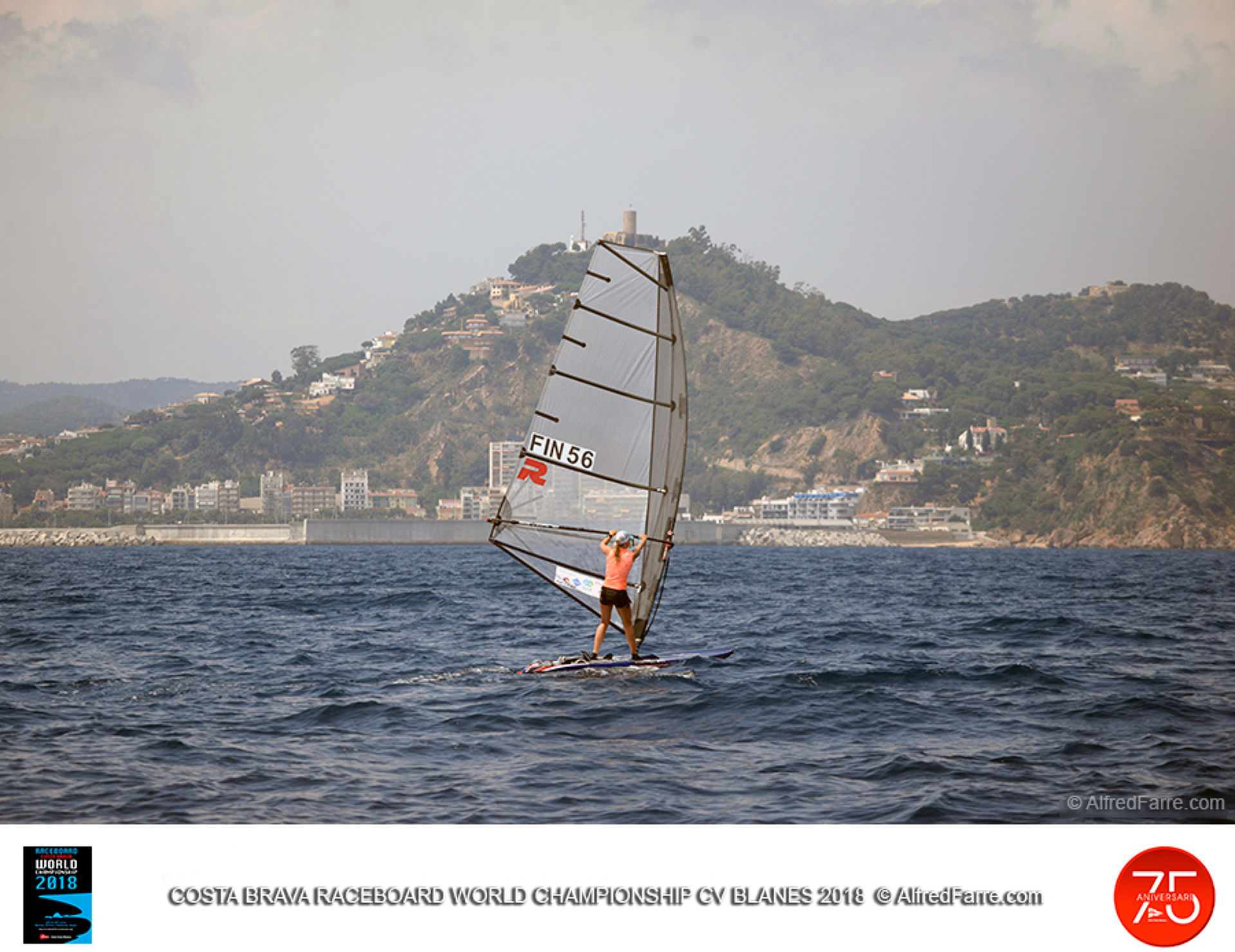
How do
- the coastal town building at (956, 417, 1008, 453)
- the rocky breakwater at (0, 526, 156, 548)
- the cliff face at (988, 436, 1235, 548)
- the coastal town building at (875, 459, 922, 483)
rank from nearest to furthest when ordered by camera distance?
1. the cliff face at (988, 436, 1235, 548)
2. the rocky breakwater at (0, 526, 156, 548)
3. the coastal town building at (875, 459, 922, 483)
4. the coastal town building at (956, 417, 1008, 453)

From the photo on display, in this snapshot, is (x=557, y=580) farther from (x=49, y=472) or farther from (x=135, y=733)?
Result: (x=49, y=472)

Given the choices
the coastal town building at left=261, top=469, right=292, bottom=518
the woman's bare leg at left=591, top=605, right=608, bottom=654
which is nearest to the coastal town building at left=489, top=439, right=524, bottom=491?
the coastal town building at left=261, top=469, right=292, bottom=518

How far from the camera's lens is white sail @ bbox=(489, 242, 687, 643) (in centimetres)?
1347

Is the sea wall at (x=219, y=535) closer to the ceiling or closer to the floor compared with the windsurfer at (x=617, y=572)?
closer to the floor

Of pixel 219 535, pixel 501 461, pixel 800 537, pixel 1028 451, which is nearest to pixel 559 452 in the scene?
pixel 219 535

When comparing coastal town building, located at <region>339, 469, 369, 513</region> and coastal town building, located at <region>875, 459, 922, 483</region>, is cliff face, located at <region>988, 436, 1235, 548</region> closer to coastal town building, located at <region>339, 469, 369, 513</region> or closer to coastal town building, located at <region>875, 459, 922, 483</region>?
coastal town building, located at <region>875, 459, 922, 483</region>

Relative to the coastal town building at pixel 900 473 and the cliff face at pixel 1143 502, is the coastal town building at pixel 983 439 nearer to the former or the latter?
the coastal town building at pixel 900 473

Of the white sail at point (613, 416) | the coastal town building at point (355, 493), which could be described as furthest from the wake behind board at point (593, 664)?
the coastal town building at point (355, 493)

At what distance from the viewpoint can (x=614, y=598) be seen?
1359 cm

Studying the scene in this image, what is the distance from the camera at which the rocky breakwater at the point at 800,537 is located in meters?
146

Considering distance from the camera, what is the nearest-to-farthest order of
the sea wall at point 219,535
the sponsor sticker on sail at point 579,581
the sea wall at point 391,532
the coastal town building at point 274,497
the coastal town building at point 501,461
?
the sponsor sticker on sail at point 579,581, the sea wall at point 219,535, the sea wall at point 391,532, the coastal town building at point 274,497, the coastal town building at point 501,461

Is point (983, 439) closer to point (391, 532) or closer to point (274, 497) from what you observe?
point (391, 532)
